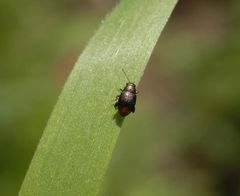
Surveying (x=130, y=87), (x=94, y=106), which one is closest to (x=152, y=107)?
(x=130, y=87)

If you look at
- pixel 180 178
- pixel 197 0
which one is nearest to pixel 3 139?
pixel 180 178

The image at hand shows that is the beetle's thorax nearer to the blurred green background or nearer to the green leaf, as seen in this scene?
the green leaf

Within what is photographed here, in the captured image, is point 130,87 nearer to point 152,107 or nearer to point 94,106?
point 94,106

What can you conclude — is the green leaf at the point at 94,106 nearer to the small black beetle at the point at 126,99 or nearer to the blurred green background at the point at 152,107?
the small black beetle at the point at 126,99

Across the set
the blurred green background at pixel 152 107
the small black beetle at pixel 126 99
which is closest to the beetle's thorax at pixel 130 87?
the small black beetle at pixel 126 99

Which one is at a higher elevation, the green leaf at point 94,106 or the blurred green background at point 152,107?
Answer: the blurred green background at point 152,107

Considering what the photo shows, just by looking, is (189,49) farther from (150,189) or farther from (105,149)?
(105,149)

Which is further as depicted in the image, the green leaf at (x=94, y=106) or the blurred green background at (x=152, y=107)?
the blurred green background at (x=152, y=107)
